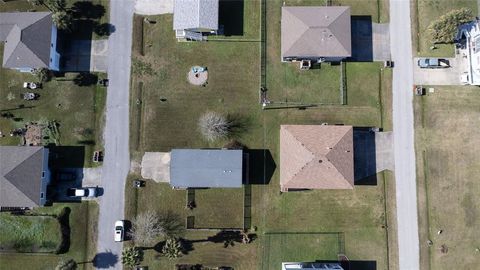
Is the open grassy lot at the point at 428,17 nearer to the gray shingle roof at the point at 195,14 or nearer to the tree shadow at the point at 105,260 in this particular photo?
the gray shingle roof at the point at 195,14

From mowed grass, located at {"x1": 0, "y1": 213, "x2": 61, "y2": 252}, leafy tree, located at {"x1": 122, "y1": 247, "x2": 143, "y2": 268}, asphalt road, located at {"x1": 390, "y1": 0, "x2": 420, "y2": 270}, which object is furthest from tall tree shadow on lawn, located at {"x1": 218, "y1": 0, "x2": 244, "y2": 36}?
mowed grass, located at {"x1": 0, "y1": 213, "x2": 61, "y2": 252}

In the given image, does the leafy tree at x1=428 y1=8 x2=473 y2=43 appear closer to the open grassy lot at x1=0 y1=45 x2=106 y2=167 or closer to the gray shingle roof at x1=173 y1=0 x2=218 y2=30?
the gray shingle roof at x1=173 y1=0 x2=218 y2=30

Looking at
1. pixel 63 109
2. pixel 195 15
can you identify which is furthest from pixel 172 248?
pixel 195 15

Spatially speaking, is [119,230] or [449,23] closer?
[449,23]

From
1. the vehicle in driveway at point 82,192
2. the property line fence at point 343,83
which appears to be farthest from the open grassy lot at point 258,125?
the vehicle in driveway at point 82,192

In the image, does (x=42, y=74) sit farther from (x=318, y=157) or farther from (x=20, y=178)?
(x=318, y=157)

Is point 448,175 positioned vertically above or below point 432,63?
below
